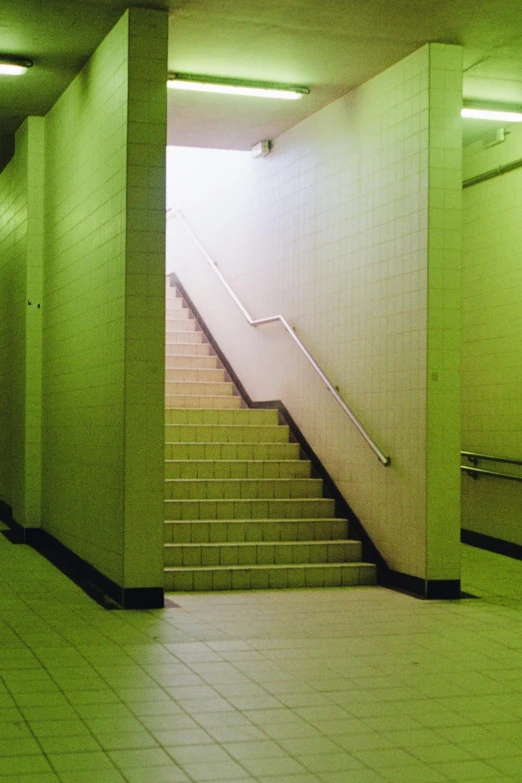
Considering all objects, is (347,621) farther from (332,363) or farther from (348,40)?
(348,40)

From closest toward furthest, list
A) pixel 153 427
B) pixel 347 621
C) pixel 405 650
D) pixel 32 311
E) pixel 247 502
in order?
pixel 405 650, pixel 347 621, pixel 153 427, pixel 247 502, pixel 32 311

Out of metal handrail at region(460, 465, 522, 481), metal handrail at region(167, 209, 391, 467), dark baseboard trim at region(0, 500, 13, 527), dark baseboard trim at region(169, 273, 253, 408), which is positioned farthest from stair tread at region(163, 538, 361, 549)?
dark baseboard trim at region(0, 500, 13, 527)

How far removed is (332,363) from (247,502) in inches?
60.2

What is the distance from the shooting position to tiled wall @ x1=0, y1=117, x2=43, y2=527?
1039cm

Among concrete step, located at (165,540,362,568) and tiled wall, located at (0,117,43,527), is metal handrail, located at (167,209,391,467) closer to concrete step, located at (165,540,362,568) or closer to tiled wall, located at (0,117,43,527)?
concrete step, located at (165,540,362,568)

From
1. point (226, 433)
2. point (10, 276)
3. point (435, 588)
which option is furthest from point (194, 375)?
point (435, 588)

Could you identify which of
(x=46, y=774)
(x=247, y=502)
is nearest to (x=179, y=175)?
(x=247, y=502)

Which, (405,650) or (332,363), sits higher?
(332,363)

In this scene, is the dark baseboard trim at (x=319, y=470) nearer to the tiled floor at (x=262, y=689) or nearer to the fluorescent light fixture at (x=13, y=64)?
the tiled floor at (x=262, y=689)

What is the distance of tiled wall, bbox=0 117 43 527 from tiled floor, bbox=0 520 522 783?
2692 millimetres

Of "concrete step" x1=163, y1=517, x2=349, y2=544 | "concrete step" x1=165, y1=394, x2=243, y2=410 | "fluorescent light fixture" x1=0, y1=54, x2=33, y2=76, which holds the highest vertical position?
"fluorescent light fixture" x1=0, y1=54, x2=33, y2=76

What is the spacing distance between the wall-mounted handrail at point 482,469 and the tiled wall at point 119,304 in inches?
146

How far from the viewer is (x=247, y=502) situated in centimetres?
912

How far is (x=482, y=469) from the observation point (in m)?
10.5
